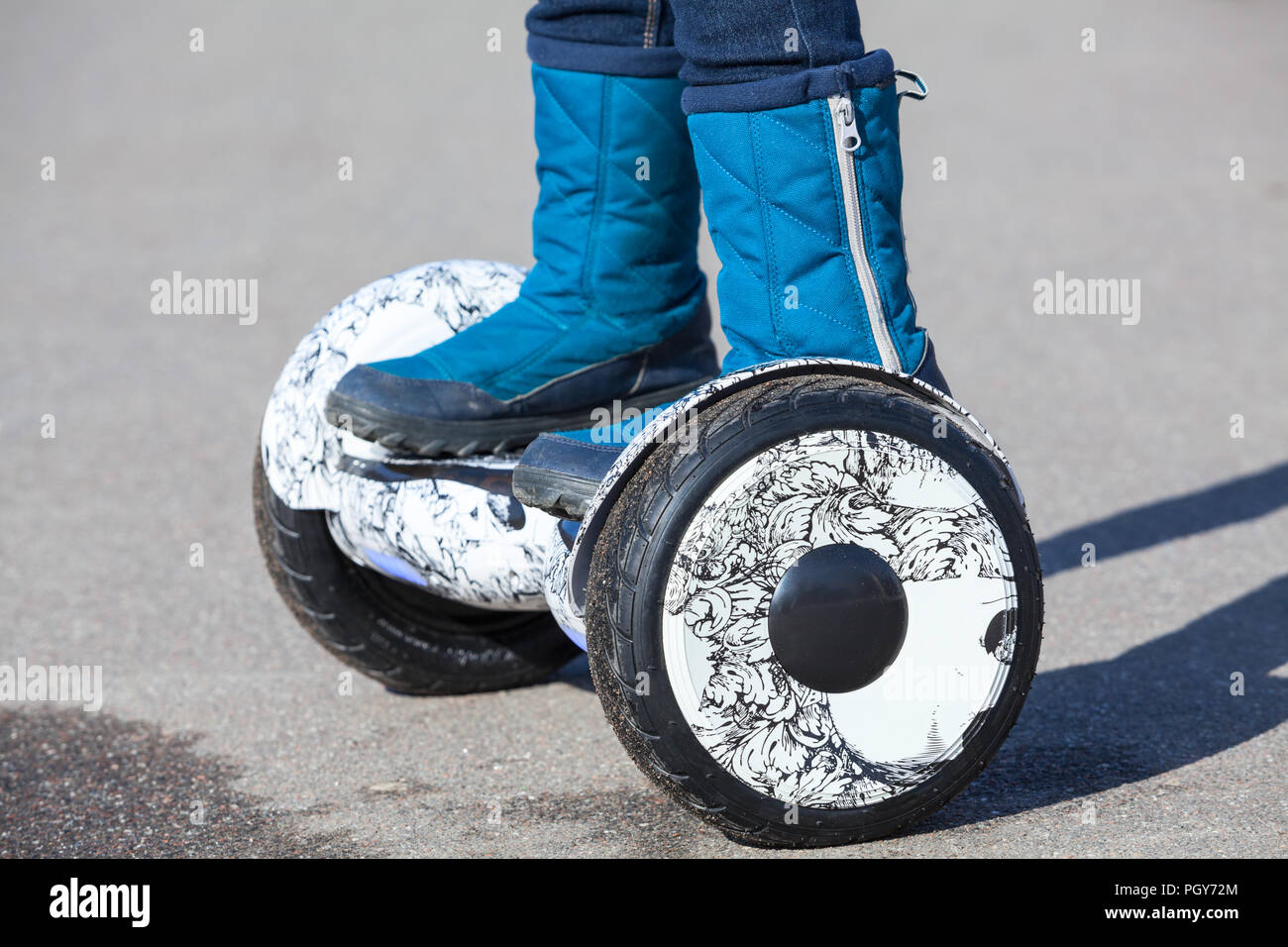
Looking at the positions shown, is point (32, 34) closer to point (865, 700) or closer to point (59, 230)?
point (59, 230)

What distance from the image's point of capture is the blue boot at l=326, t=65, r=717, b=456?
2.70m

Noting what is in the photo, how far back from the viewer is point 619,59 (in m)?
2.69

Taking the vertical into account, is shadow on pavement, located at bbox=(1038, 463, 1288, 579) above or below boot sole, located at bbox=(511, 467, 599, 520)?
below

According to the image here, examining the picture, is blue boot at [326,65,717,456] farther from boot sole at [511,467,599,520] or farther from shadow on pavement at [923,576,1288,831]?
shadow on pavement at [923,576,1288,831]

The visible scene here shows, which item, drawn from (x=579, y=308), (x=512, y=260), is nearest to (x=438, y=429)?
(x=579, y=308)

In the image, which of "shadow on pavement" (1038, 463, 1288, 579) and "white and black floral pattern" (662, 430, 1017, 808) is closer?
"white and black floral pattern" (662, 430, 1017, 808)

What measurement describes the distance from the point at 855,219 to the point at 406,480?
897mm

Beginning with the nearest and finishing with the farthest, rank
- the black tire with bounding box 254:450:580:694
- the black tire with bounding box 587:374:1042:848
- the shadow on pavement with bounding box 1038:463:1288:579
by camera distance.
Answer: the black tire with bounding box 587:374:1042:848
the black tire with bounding box 254:450:580:694
the shadow on pavement with bounding box 1038:463:1288:579

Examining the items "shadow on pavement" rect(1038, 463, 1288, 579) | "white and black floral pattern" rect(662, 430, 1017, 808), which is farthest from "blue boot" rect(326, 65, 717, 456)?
"shadow on pavement" rect(1038, 463, 1288, 579)

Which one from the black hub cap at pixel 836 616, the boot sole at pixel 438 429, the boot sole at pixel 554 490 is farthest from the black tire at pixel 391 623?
the black hub cap at pixel 836 616

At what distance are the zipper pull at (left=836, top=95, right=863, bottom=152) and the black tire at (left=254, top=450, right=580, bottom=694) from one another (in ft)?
3.91

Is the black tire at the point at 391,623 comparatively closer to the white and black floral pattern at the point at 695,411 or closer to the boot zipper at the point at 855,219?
the white and black floral pattern at the point at 695,411

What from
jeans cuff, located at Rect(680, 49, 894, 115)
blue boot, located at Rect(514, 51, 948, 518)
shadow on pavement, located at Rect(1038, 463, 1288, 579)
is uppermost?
jeans cuff, located at Rect(680, 49, 894, 115)

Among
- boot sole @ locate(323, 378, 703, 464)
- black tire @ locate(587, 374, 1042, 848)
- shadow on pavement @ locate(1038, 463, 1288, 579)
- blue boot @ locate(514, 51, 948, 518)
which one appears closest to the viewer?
black tire @ locate(587, 374, 1042, 848)
